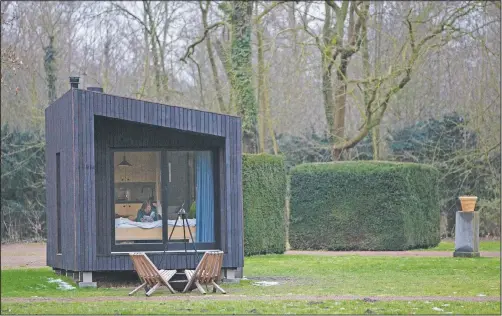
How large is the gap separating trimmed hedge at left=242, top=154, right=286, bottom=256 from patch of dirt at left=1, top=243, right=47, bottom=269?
5358 mm

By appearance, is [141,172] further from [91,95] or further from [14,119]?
[14,119]

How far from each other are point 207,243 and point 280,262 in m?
5.25

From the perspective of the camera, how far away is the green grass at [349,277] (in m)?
15.1

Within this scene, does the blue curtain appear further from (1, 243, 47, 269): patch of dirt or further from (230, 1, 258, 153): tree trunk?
(230, 1, 258, 153): tree trunk

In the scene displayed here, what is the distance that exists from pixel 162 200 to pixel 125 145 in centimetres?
121

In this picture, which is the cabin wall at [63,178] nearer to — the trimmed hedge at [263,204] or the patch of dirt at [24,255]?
the patch of dirt at [24,255]

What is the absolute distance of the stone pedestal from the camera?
22734mm

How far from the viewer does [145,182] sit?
54.3 ft

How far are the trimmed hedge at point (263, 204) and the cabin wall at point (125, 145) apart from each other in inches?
288

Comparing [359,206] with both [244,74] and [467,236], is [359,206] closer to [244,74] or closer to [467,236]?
[467,236]

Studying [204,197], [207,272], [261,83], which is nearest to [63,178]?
[204,197]

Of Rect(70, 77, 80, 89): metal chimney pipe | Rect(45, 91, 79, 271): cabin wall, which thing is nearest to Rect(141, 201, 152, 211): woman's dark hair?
Rect(45, 91, 79, 271): cabin wall

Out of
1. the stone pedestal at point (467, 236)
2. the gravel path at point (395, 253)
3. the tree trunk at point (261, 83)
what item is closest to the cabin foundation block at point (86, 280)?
the gravel path at point (395, 253)

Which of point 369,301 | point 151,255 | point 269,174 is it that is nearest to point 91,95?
point 151,255
